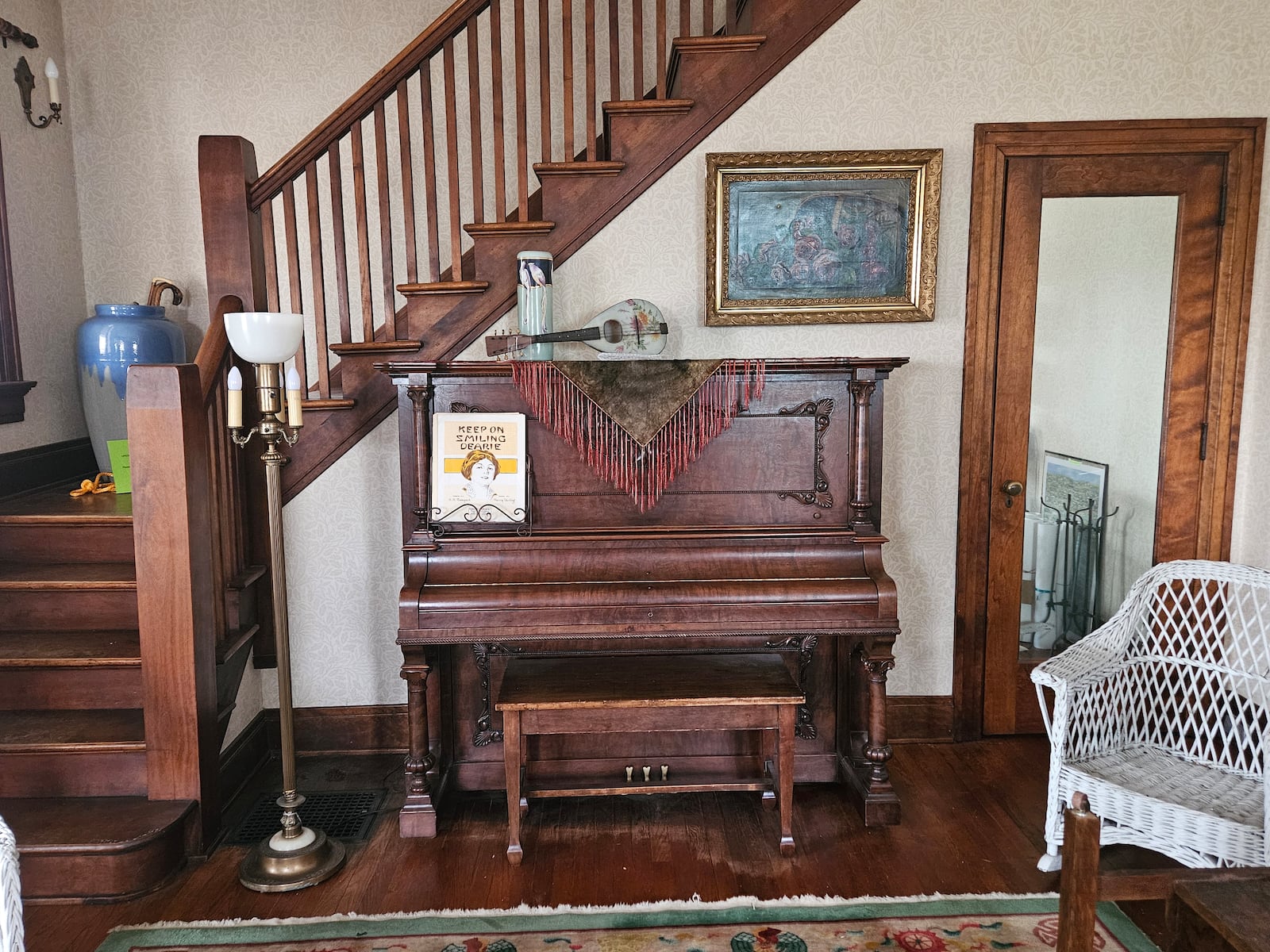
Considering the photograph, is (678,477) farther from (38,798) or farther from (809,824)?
(38,798)

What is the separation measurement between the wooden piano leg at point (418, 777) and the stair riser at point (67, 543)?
116 centimetres

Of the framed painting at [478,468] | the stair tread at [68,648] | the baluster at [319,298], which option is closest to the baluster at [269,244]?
Result: the baluster at [319,298]

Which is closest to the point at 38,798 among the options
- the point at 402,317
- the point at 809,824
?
the point at 402,317

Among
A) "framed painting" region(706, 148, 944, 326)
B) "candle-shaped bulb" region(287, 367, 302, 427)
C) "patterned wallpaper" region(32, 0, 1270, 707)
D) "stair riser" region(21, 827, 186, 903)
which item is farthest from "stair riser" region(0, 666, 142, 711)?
"framed painting" region(706, 148, 944, 326)

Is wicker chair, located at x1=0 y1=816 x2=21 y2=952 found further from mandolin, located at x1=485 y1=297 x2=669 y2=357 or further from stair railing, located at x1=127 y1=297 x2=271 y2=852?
mandolin, located at x1=485 y1=297 x2=669 y2=357

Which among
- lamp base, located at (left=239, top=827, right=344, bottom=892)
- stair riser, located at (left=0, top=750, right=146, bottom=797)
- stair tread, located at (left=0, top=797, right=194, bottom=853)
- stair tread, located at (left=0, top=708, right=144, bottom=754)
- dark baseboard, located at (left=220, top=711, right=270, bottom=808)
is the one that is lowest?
lamp base, located at (left=239, top=827, right=344, bottom=892)

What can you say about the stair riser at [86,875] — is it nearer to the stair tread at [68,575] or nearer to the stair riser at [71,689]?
the stair riser at [71,689]

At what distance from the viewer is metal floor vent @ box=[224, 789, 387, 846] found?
109 inches

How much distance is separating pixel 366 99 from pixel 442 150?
0.71 m

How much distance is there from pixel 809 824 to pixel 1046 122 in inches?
98.1

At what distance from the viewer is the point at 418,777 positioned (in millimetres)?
2775

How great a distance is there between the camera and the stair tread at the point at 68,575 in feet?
9.15

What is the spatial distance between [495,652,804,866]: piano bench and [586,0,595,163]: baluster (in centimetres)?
174

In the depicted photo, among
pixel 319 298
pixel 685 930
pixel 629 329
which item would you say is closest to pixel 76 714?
pixel 319 298
